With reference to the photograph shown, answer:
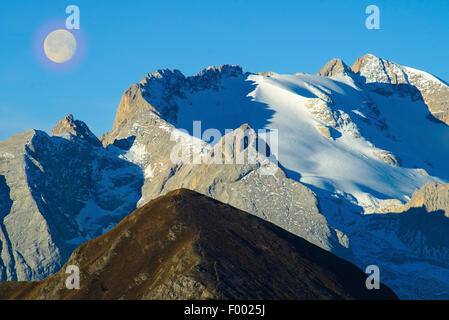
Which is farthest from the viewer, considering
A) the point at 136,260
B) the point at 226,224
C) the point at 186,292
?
the point at 226,224

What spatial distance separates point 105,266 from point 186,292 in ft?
66.7

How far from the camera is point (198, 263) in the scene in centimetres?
13162

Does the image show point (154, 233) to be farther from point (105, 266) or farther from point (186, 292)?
point (186, 292)

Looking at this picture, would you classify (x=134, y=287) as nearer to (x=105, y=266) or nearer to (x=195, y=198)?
(x=105, y=266)

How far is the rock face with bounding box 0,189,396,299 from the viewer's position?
424ft

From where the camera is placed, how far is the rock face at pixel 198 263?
424ft
